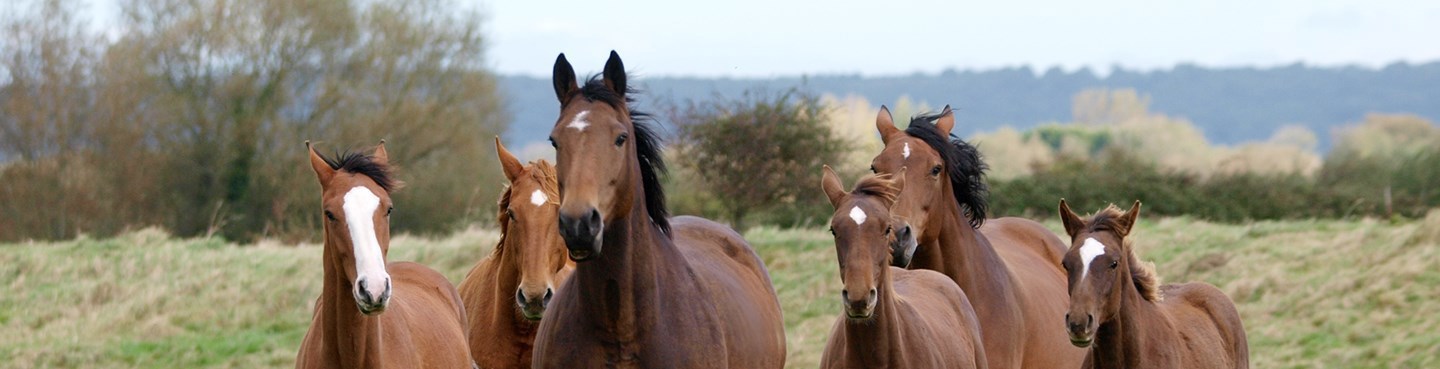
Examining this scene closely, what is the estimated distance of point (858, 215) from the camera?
6195mm

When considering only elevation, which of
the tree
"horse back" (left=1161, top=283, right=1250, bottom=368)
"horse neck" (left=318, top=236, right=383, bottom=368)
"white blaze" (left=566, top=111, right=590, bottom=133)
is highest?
"white blaze" (left=566, top=111, right=590, bottom=133)

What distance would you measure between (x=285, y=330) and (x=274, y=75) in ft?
47.4

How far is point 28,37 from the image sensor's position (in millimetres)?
26188

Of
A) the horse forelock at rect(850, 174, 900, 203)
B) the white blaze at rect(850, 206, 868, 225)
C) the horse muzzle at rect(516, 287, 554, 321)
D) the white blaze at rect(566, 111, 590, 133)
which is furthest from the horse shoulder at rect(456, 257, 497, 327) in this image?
the white blaze at rect(566, 111, 590, 133)

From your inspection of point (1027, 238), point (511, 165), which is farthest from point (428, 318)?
point (1027, 238)

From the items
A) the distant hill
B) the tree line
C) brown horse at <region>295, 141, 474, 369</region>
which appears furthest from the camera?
the distant hill

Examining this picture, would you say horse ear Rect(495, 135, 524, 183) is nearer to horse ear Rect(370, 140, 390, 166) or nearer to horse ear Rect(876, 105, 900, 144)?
horse ear Rect(370, 140, 390, 166)

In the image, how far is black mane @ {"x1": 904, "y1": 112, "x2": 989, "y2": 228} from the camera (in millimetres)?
7785

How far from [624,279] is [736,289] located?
0.93 meters

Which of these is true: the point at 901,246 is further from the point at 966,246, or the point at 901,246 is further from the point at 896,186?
the point at 966,246

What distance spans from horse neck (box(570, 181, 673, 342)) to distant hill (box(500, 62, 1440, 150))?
92679mm

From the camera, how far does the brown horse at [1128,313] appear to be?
696 cm

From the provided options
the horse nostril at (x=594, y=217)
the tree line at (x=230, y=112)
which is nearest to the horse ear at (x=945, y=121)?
the horse nostril at (x=594, y=217)

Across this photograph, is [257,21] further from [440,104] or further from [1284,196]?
[1284,196]
